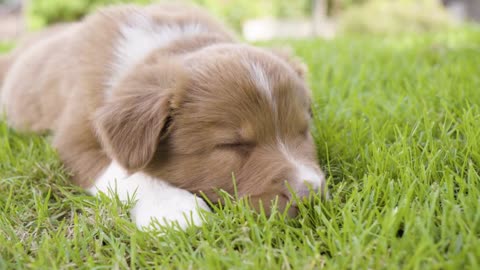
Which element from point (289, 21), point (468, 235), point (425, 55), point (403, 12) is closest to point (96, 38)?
point (468, 235)

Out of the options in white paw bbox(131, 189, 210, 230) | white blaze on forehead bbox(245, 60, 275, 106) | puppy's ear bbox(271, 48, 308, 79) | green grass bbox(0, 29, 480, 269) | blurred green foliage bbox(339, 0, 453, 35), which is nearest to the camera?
green grass bbox(0, 29, 480, 269)

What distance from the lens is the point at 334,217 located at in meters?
2.23

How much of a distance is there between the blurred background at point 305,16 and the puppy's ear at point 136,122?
951 centimetres

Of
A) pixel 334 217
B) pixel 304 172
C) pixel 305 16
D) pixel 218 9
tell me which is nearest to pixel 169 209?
pixel 304 172

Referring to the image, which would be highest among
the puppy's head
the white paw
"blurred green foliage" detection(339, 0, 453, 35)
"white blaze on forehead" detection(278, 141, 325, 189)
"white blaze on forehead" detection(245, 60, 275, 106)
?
"white blaze on forehead" detection(245, 60, 275, 106)

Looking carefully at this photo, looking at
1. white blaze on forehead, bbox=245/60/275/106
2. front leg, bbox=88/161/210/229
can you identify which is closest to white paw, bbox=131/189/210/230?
front leg, bbox=88/161/210/229

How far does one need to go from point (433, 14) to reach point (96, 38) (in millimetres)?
13915

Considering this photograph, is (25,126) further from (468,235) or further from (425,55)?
(425,55)

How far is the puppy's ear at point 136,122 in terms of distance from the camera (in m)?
2.70

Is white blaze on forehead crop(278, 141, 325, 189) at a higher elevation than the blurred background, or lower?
higher

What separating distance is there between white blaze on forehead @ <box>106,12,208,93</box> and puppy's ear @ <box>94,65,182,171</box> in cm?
54

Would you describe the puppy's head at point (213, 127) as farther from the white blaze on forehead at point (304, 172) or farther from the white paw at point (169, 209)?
the white paw at point (169, 209)

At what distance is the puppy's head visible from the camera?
104 inches

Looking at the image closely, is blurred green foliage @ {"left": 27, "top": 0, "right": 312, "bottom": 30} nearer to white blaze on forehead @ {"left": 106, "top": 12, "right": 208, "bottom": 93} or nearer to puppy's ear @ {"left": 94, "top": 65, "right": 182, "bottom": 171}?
white blaze on forehead @ {"left": 106, "top": 12, "right": 208, "bottom": 93}
